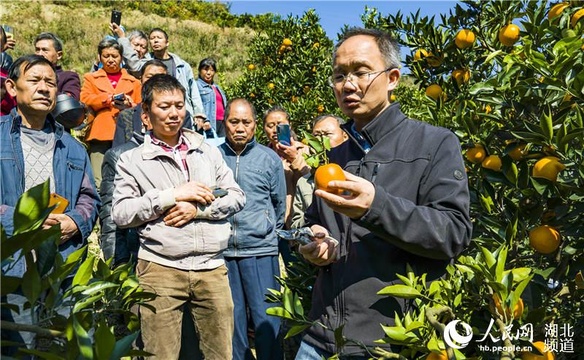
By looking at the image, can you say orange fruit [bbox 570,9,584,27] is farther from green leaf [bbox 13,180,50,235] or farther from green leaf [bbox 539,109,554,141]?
green leaf [bbox 13,180,50,235]

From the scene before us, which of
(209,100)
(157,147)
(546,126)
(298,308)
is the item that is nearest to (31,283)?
(298,308)

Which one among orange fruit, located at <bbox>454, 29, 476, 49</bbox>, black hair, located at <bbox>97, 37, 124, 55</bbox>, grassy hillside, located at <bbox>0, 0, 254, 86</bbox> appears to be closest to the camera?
orange fruit, located at <bbox>454, 29, 476, 49</bbox>

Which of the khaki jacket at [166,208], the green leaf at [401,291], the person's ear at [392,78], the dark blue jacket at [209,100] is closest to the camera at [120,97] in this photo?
the dark blue jacket at [209,100]

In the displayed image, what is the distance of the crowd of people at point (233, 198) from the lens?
1.69 m

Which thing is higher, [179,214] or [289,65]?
[289,65]

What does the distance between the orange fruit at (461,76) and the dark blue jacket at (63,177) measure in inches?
68.0

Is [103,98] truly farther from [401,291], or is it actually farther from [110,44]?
[401,291]

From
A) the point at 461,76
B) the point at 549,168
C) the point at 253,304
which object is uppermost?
the point at 461,76

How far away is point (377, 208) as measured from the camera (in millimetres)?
1542

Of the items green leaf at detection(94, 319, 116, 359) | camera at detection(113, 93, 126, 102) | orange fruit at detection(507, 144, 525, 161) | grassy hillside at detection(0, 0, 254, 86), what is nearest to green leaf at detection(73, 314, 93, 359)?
green leaf at detection(94, 319, 116, 359)

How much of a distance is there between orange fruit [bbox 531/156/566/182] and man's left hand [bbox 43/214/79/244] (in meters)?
1.86

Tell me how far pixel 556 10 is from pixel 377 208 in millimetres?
1431

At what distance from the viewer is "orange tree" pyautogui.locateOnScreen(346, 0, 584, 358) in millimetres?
1588

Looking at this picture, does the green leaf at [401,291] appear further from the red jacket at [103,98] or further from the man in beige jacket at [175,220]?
the red jacket at [103,98]
